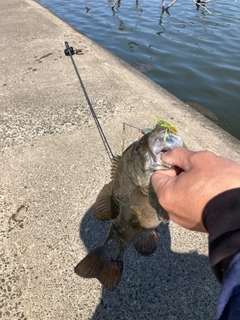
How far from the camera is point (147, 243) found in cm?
238

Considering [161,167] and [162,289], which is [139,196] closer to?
[161,167]

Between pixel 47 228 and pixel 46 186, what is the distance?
0.59 m

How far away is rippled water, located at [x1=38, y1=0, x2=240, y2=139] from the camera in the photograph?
7.65m

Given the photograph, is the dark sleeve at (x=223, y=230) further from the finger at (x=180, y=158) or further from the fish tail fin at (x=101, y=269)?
the fish tail fin at (x=101, y=269)

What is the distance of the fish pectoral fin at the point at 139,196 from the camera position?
2.04m

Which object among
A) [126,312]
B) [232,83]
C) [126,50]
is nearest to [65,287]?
[126,312]

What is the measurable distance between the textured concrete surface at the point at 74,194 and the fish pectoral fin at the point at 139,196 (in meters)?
0.75

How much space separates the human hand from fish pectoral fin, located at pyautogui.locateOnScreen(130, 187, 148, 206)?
1.26ft

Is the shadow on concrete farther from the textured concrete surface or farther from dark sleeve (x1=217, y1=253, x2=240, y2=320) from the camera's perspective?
dark sleeve (x1=217, y1=253, x2=240, y2=320)

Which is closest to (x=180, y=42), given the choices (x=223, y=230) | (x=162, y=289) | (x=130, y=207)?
(x=130, y=207)

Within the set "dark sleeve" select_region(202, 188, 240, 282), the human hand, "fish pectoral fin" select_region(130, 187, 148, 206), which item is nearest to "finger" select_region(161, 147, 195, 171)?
the human hand

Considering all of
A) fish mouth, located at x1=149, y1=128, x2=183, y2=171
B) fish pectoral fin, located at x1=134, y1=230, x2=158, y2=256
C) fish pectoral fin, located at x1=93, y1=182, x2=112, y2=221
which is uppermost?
fish mouth, located at x1=149, y1=128, x2=183, y2=171

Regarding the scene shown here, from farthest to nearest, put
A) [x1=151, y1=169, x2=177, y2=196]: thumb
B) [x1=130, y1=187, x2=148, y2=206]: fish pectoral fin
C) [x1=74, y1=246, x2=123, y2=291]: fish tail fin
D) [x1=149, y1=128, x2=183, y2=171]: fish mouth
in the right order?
[x1=74, y1=246, x2=123, y2=291]: fish tail fin
[x1=130, y1=187, x2=148, y2=206]: fish pectoral fin
[x1=149, y1=128, x2=183, y2=171]: fish mouth
[x1=151, y1=169, x2=177, y2=196]: thumb

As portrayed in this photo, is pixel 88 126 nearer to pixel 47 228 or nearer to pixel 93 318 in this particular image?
pixel 47 228
